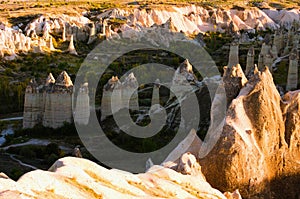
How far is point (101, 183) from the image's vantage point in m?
9.30

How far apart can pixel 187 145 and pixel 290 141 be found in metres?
3.22

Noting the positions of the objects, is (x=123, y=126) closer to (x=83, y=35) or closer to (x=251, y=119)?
(x=251, y=119)

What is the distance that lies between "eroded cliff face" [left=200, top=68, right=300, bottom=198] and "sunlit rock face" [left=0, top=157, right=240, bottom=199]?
0.88m

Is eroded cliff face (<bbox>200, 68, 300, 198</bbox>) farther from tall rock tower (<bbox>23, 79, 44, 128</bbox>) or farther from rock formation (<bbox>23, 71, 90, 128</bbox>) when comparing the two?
tall rock tower (<bbox>23, 79, 44, 128</bbox>)

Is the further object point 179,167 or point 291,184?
point 291,184

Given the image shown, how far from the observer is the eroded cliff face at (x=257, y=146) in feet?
41.3

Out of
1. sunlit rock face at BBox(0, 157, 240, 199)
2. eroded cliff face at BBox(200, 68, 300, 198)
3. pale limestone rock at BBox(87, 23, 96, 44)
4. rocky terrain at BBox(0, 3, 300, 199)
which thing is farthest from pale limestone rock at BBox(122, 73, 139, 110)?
pale limestone rock at BBox(87, 23, 96, 44)

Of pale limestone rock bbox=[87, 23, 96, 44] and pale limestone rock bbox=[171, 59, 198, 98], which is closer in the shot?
pale limestone rock bbox=[171, 59, 198, 98]

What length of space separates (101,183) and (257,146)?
5568mm

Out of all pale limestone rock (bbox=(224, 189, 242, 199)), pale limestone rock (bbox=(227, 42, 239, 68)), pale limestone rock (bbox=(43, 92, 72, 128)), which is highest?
pale limestone rock (bbox=(227, 42, 239, 68))

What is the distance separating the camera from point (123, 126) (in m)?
27.1

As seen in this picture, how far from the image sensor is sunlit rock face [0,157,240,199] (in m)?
7.84

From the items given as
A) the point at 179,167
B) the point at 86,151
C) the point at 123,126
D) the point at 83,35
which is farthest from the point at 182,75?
the point at 83,35

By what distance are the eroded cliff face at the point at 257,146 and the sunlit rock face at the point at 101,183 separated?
0.88 meters
